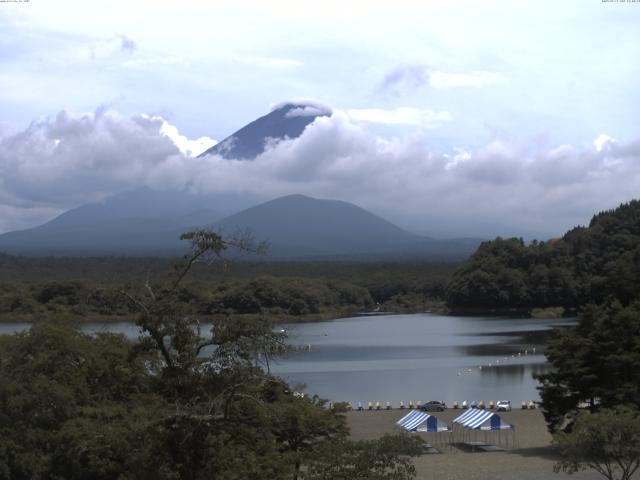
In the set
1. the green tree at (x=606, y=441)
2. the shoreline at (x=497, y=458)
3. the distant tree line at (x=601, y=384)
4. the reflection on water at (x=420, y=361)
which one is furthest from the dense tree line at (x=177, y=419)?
the reflection on water at (x=420, y=361)

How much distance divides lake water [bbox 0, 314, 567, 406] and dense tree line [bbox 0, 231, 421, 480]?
926 cm

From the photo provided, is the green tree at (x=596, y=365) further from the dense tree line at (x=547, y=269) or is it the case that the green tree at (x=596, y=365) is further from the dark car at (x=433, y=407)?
the dense tree line at (x=547, y=269)

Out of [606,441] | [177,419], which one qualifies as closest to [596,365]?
[606,441]

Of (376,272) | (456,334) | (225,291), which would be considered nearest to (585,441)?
(456,334)

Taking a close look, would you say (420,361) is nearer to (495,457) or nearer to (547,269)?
(495,457)

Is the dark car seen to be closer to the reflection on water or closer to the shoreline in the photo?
the shoreline

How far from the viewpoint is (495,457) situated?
59.4ft

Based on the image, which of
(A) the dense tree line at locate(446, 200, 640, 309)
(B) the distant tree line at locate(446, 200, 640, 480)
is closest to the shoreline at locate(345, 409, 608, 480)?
(B) the distant tree line at locate(446, 200, 640, 480)

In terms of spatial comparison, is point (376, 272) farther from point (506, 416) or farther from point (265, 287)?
point (506, 416)

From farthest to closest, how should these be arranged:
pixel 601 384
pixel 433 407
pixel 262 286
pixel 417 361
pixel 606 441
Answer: pixel 262 286 → pixel 417 361 → pixel 433 407 → pixel 601 384 → pixel 606 441

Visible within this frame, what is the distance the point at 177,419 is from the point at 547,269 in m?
63.2

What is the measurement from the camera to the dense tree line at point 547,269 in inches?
2648

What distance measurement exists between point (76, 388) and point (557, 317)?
5606cm

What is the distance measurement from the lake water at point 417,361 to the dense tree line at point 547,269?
9195mm
